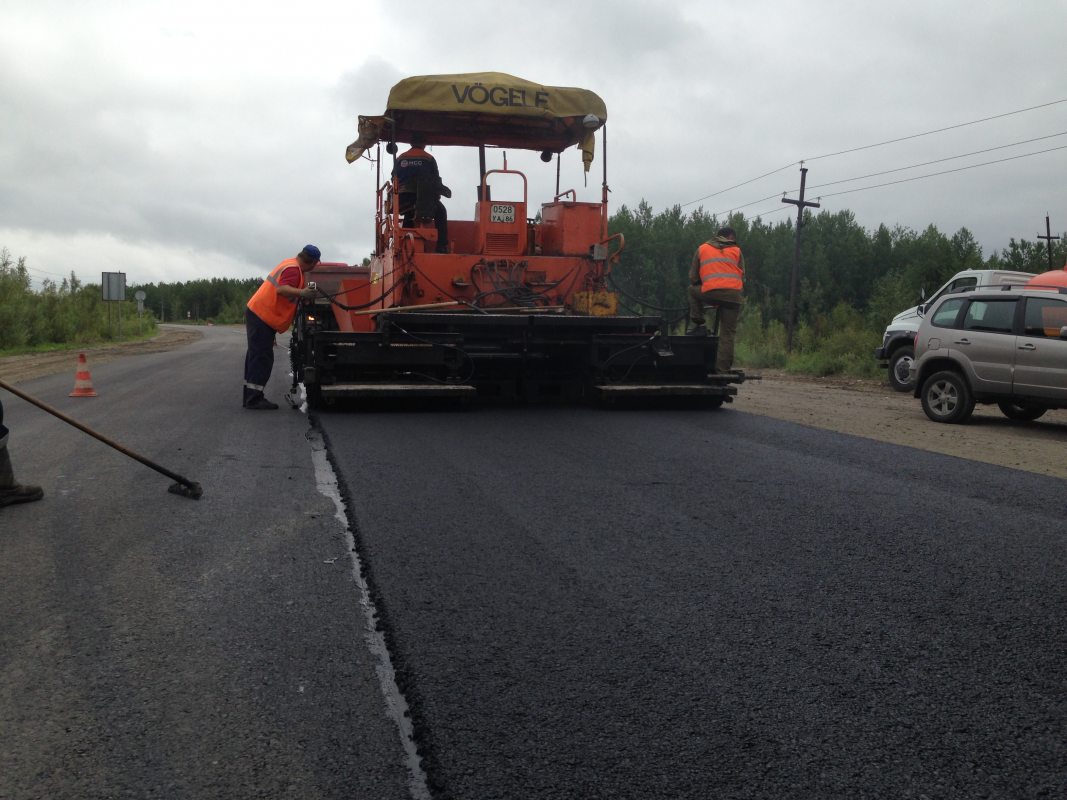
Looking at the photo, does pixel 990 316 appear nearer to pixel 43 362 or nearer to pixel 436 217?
pixel 436 217

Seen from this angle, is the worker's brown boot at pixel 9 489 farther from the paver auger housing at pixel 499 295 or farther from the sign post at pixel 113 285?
the sign post at pixel 113 285

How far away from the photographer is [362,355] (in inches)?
356

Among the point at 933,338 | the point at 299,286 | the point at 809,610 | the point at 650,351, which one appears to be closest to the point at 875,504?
the point at 809,610

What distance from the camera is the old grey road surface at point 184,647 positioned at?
220 cm

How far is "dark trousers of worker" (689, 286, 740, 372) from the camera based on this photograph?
11.3m

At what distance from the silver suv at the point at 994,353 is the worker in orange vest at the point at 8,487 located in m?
9.32

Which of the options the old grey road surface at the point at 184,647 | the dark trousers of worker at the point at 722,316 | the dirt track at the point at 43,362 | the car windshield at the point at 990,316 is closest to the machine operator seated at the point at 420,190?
the dark trousers of worker at the point at 722,316

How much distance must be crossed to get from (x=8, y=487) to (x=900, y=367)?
14857 mm

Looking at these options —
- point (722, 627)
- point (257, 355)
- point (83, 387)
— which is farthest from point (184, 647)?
point (83, 387)

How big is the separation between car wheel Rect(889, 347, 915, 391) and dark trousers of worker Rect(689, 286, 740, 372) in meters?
6.10

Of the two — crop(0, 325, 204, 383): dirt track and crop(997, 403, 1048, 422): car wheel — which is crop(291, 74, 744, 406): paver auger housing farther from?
crop(0, 325, 204, 383): dirt track

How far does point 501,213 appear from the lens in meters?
10.2

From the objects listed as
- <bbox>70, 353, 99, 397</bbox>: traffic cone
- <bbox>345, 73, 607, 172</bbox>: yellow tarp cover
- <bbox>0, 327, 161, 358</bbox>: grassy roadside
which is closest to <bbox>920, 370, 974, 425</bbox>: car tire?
<bbox>345, 73, 607, 172</bbox>: yellow tarp cover

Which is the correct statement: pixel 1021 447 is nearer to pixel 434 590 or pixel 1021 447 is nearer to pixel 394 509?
pixel 394 509
